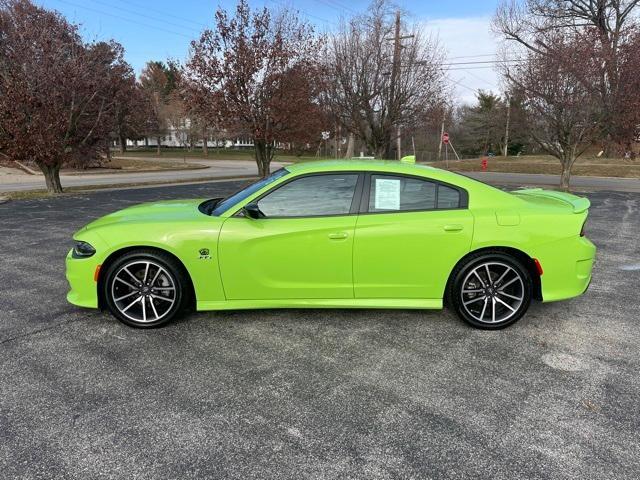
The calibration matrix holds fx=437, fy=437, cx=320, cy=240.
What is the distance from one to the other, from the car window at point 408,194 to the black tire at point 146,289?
1.79m

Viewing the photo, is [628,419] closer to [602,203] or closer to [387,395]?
[387,395]

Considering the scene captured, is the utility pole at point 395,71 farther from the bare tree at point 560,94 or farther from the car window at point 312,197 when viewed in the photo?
the car window at point 312,197

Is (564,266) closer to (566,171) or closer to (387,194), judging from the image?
(387,194)

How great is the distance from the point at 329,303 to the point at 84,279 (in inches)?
82.8

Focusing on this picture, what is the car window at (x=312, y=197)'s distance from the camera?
373 cm

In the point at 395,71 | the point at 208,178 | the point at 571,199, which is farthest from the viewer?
the point at 208,178

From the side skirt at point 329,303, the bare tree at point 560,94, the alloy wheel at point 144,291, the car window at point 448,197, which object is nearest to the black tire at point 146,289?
the alloy wheel at point 144,291

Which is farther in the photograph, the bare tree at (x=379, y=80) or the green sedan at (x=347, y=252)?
the bare tree at (x=379, y=80)

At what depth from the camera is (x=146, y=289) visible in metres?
3.75

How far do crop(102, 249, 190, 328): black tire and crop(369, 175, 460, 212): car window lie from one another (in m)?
1.79

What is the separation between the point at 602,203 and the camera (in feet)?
42.6

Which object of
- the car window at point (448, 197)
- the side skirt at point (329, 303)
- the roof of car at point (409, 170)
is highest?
the roof of car at point (409, 170)

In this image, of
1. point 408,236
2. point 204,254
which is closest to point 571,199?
point 408,236

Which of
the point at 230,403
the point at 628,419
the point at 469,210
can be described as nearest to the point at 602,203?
the point at 469,210
